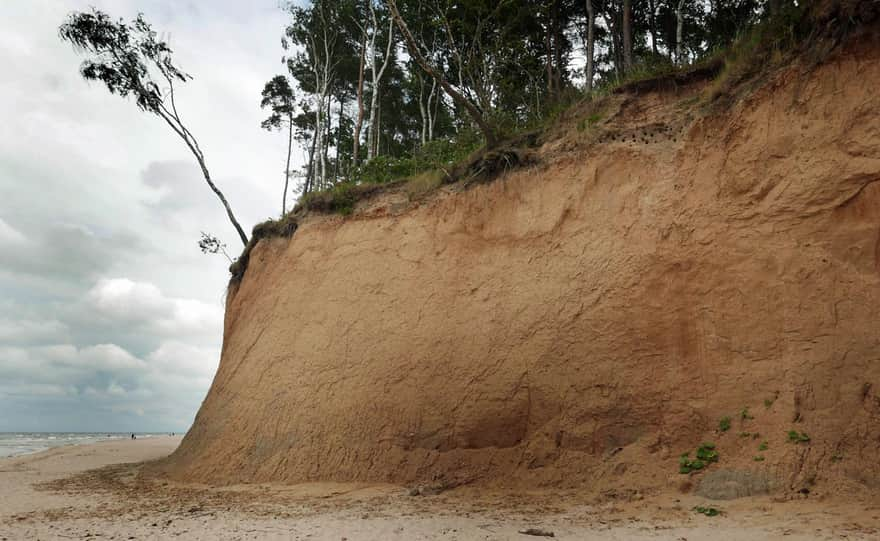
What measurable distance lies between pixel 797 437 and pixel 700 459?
43.6 inches

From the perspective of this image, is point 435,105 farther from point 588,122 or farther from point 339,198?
point 588,122

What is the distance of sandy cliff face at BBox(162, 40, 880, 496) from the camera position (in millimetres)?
7078

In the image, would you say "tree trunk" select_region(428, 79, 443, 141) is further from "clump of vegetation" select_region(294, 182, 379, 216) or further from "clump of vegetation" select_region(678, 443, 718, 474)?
"clump of vegetation" select_region(678, 443, 718, 474)

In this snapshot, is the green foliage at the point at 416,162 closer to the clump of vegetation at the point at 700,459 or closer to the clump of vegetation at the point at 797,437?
the clump of vegetation at the point at 700,459

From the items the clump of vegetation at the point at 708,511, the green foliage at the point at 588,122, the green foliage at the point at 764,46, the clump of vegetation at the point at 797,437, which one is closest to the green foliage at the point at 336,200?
the green foliage at the point at 588,122

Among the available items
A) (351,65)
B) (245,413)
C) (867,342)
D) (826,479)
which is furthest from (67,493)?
(351,65)

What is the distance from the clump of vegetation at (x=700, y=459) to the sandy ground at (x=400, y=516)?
1.49ft

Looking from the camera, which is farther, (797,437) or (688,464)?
(688,464)

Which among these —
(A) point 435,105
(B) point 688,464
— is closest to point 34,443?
(A) point 435,105

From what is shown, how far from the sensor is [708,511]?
20.4ft

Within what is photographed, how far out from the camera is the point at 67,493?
10195mm

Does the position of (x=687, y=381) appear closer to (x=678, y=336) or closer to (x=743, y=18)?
(x=678, y=336)

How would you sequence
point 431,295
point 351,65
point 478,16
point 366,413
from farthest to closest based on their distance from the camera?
point 351,65 < point 478,16 < point 431,295 < point 366,413

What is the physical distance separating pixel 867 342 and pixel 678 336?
6.91ft
